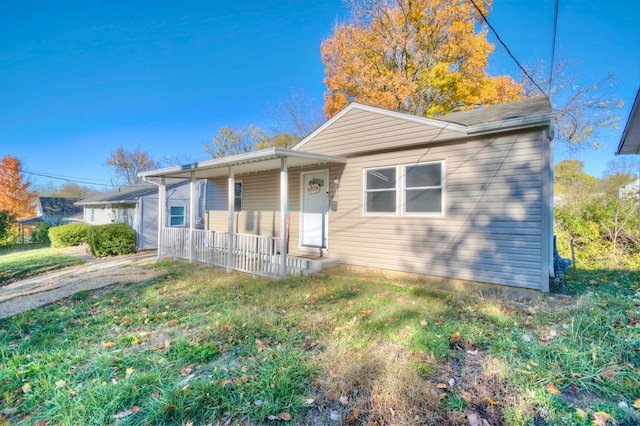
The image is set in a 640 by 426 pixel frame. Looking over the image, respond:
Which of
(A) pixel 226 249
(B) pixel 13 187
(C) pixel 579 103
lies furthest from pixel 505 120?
(B) pixel 13 187

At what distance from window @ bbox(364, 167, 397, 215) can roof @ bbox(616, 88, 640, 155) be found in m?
4.51

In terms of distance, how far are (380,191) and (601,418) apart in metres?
5.37

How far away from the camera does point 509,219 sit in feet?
17.5

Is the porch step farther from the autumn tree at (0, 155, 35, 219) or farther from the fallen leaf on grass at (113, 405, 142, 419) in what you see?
the autumn tree at (0, 155, 35, 219)

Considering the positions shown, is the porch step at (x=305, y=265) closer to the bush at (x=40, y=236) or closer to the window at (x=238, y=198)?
the window at (x=238, y=198)

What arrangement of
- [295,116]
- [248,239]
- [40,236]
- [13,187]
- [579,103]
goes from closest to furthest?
[248,239] < [579,103] < [40,236] < [295,116] < [13,187]

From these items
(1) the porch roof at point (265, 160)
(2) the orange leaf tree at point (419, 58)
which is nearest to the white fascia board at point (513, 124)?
(1) the porch roof at point (265, 160)

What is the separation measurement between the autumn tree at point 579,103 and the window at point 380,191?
12642 millimetres

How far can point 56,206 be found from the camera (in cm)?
3106

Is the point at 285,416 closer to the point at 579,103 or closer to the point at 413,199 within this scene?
the point at 413,199

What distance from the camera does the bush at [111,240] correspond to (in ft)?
44.4

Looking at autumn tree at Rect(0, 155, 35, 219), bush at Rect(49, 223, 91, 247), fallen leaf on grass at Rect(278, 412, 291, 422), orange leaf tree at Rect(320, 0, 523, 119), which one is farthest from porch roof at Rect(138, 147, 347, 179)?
autumn tree at Rect(0, 155, 35, 219)

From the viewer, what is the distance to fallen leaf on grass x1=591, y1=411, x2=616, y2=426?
1964mm

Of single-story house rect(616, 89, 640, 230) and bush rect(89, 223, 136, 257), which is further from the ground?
single-story house rect(616, 89, 640, 230)
